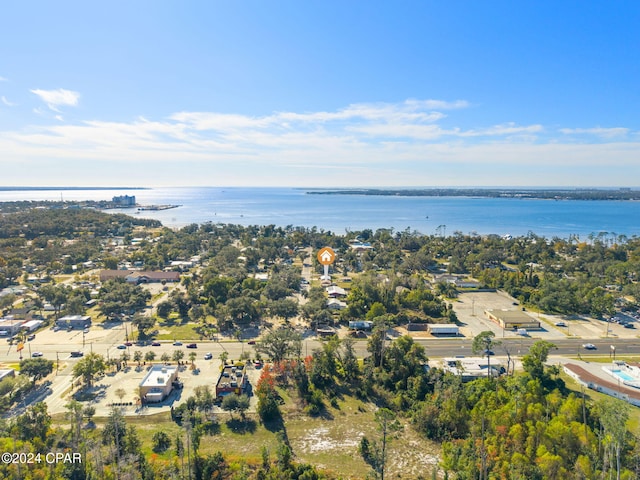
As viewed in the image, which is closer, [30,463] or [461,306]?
[30,463]

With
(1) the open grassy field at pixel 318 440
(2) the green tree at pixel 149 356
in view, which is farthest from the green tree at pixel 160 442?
(2) the green tree at pixel 149 356

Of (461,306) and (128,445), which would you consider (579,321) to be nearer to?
(461,306)

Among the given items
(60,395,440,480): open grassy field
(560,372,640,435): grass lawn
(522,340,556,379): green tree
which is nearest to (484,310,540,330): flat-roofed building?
(560,372,640,435): grass lawn

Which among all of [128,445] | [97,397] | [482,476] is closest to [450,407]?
[482,476]

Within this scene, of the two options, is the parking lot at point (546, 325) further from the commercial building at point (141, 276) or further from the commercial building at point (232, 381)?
the commercial building at point (141, 276)

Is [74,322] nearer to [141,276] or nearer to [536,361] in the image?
[141,276]

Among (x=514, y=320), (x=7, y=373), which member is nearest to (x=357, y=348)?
(x=514, y=320)

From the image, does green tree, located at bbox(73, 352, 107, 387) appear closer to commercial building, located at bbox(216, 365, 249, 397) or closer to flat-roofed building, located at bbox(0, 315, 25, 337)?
commercial building, located at bbox(216, 365, 249, 397)

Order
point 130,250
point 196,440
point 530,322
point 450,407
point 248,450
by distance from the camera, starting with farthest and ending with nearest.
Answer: point 130,250 → point 530,322 → point 450,407 → point 248,450 → point 196,440
